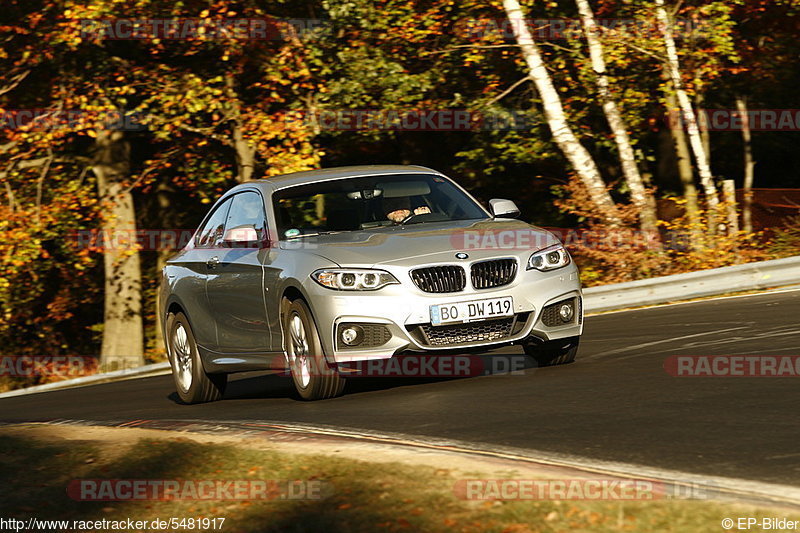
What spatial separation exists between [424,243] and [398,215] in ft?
3.42

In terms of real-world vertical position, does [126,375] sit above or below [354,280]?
below

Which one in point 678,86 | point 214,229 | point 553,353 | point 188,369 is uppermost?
point 678,86

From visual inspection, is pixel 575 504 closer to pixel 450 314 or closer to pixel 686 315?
pixel 450 314

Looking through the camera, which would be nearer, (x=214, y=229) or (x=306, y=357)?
(x=306, y=357)

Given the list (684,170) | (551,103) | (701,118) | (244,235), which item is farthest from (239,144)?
(244,235)

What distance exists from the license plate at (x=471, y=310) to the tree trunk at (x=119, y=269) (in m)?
16.0

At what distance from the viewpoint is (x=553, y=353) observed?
989cm

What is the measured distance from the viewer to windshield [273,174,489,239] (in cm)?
978

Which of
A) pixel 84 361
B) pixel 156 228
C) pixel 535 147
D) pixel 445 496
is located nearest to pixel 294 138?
pixel 535 147

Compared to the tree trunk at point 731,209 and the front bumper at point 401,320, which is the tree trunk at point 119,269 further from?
the front bumper at point 401,320

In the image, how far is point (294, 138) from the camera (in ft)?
74.9

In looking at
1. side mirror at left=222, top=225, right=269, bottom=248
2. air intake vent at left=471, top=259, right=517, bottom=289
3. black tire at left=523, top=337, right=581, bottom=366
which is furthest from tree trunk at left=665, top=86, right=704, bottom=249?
side mirror at left=222, top=225, right=269, bottom=248

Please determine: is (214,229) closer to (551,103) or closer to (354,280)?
(354,280)

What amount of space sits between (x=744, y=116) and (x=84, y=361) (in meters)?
17.6
